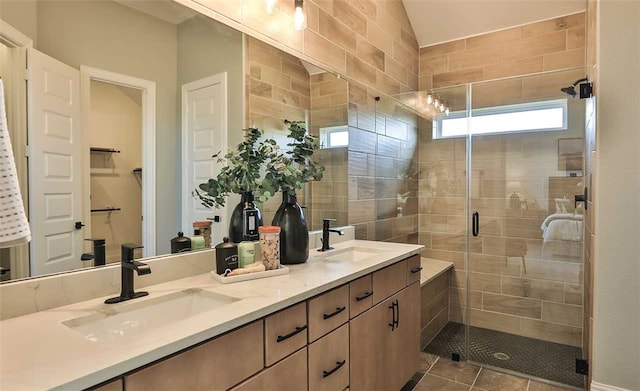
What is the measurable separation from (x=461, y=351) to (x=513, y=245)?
3.48 feet

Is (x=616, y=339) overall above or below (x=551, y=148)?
below

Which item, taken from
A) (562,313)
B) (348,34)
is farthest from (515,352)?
(348,34)

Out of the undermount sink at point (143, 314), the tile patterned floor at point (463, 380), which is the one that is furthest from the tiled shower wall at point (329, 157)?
the tile patterned floor at point (463, 380)

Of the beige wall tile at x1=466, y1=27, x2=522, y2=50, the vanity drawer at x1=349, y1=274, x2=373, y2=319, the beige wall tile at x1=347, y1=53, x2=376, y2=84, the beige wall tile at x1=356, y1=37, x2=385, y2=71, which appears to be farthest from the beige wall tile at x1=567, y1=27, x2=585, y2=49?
the vanity drawer at x1=349, y1=274, x2=373, y2=319

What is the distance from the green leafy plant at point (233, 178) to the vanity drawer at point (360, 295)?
0.66 m

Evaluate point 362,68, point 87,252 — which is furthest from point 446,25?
point 87,252

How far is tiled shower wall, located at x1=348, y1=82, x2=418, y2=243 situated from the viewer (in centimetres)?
279

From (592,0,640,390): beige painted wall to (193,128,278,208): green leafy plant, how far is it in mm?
1774

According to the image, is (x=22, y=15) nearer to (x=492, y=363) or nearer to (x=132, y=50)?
(x=132, y=50)

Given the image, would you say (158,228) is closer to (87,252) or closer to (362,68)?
(87,252)

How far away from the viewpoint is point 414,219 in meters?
3.62

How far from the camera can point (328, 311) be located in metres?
1.48

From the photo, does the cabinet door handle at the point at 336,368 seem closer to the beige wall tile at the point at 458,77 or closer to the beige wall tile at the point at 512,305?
the beige wall tile at the point at 512,305

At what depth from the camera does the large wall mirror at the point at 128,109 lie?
3.84ft
